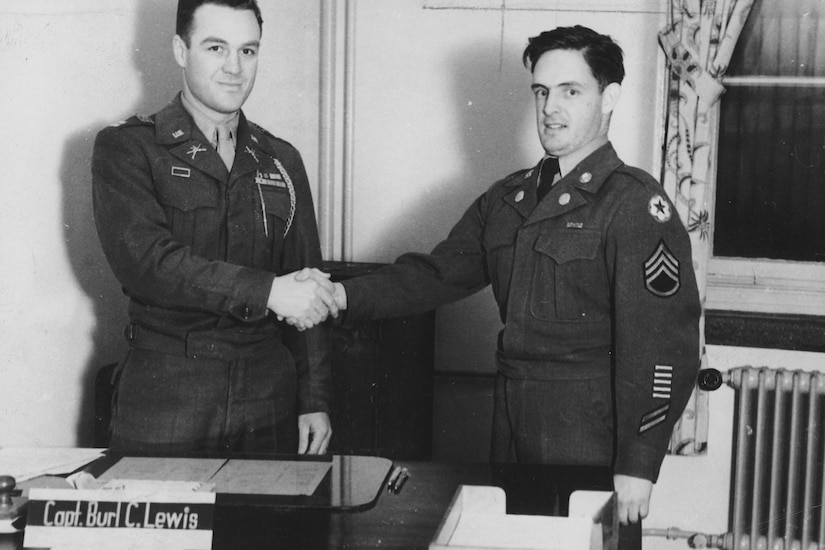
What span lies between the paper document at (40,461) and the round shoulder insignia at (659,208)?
1267mm

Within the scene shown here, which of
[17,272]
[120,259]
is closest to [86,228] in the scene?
[17,272]

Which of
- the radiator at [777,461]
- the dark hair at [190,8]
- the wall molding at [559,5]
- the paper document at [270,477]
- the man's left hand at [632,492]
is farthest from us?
the wall molding at [559,5]

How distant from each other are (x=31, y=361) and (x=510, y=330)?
1298 millimetres

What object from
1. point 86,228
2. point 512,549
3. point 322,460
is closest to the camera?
point 512,549

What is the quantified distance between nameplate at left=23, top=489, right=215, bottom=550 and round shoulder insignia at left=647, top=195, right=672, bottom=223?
1.21m

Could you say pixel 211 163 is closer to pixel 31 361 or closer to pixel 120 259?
pixel 120 259

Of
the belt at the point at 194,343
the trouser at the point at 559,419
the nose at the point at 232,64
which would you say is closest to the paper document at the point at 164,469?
the belt at the point at 194,343

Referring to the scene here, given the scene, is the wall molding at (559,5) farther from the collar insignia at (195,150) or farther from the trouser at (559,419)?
the trouser at (559,419)

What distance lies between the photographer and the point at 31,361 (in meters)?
2.46

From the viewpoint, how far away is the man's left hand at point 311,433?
90.7 inches

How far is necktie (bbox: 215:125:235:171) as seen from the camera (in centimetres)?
226

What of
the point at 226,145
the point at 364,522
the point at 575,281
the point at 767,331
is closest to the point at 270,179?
the point at 226,145

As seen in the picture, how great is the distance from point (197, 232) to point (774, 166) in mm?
2363

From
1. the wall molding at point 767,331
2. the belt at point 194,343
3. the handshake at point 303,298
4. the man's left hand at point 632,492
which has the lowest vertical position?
the man's left hand at point 632,492
